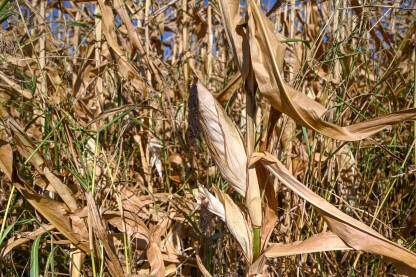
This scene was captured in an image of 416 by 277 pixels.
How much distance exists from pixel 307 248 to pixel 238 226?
117 mm

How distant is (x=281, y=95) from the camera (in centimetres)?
53

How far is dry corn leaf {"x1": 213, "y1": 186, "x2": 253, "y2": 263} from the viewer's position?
2.04 feet

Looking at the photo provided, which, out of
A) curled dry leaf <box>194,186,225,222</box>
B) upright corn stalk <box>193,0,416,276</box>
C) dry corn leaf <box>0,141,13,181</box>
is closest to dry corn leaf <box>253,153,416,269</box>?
upright corn stalk <box>193,0,416,276</box>

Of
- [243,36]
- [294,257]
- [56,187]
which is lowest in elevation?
[294,257]

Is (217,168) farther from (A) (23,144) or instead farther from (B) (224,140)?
(A) (23,144)

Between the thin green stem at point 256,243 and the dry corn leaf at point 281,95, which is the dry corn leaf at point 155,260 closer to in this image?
the thin green stem at point 256,243

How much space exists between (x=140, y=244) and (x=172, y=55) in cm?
86

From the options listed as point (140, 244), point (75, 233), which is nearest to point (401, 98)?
point (140, 244)

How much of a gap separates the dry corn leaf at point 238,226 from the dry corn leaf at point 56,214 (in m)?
0.31

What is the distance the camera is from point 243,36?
1.92 feet

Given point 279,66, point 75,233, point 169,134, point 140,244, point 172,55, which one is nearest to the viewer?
point 279,66

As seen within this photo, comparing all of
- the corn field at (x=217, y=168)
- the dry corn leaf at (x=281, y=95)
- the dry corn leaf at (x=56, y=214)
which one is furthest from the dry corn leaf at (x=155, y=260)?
the dry corn leaf at (x=281, y=95)

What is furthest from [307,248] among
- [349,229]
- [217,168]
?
[217,168]

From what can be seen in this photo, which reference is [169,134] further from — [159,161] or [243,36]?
[243,36]
